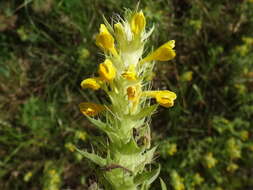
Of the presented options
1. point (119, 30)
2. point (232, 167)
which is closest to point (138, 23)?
point (119, 30)

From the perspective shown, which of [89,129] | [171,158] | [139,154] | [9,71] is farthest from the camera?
[9,71]

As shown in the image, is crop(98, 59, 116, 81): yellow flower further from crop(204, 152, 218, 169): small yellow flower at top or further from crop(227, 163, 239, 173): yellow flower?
crop(227, 163, 239, 173): yellow flower

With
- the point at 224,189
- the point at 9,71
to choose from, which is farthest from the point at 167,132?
the point at 9,71

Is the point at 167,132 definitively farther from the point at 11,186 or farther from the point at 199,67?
the point at 11,186

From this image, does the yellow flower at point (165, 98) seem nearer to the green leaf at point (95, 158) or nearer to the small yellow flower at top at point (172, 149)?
the green leaf at point (95, 158)

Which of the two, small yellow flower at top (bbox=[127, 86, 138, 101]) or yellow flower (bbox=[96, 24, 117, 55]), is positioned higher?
yellow flower (bbox=[96, 24, 117, 55])

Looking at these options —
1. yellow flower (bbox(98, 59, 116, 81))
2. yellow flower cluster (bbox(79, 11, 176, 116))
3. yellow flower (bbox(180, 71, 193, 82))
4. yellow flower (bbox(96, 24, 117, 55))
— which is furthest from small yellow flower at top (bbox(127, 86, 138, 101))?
yellow flower (bbox(180, 71, 193, 82))

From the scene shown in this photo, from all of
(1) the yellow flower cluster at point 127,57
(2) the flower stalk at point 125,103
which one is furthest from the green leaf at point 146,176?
(1) the yellow flower cluster at point 127,57

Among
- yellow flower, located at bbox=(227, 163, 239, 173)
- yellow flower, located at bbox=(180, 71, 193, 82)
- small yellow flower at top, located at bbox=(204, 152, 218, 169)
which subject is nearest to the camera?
small yellow flower at top, located at bbox=(204, 152, 218, 169)

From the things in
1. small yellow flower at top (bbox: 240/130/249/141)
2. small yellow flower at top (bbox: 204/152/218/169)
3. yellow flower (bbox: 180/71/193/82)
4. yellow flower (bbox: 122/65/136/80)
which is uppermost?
yellow flower (bbox: 122/65/136/80)
